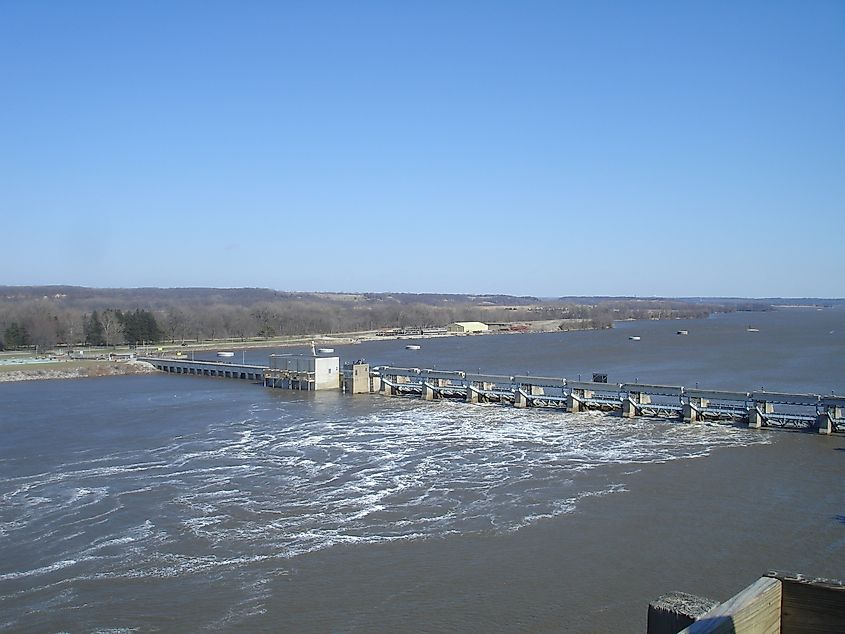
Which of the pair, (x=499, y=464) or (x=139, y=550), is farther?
(x=499, y=464)

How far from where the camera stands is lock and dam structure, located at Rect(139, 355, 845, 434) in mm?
25469

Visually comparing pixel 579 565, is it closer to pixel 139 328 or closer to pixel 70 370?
pixel 70 370

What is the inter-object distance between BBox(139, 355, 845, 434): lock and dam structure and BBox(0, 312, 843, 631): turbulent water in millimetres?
1172

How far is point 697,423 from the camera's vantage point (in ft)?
87.0

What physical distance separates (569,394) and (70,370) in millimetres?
37533

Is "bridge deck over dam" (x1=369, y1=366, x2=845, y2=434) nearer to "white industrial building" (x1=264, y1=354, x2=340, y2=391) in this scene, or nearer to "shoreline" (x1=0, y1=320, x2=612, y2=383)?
"white industrial building" (x1=264, y1=354, x2=340, y2=391)

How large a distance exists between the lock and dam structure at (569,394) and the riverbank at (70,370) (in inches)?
387

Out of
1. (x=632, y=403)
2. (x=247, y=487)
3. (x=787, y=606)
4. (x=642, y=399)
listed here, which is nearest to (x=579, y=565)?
(x=247, y=487)

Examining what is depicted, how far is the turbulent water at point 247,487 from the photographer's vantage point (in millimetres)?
12219

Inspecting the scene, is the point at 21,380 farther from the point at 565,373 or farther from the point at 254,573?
the point at 254,573

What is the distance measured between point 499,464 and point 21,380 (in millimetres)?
39933

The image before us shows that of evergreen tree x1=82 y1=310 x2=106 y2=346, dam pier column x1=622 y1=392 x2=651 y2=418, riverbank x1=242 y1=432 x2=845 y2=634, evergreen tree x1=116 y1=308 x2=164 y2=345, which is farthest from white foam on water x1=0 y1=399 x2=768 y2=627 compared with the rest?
evergreen tree x1=82 y1=310 x2=106 y2=346

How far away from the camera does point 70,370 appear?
52312 mm

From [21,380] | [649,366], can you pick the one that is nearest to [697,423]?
[649,366]
